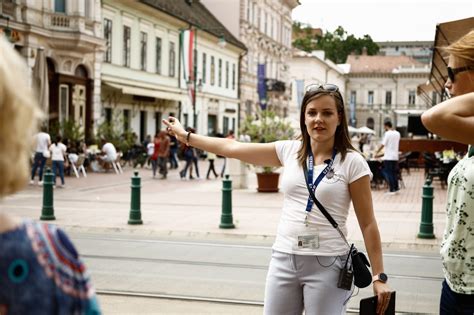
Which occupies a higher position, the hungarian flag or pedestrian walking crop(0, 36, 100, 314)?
the hungarian flag

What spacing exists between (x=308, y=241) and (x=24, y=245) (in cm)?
225

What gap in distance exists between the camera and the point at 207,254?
34.3 ft

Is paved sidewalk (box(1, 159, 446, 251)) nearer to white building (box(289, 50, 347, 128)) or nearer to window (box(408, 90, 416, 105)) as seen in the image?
white building (box(289, 50, 347, 128))

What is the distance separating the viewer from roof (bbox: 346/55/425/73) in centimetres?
12712

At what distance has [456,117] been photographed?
2730mm

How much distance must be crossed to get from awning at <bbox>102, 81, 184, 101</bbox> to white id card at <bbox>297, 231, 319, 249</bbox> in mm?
33199

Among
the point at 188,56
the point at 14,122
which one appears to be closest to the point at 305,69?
the point at 188,56

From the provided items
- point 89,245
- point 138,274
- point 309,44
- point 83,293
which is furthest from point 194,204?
point 309,44

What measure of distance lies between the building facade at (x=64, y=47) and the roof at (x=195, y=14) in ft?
22.7

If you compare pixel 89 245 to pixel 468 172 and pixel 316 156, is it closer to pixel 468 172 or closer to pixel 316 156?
pixel 316 156

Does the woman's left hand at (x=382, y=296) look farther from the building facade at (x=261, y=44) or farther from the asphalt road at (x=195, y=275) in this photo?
the building facade at (x=261, y=44)

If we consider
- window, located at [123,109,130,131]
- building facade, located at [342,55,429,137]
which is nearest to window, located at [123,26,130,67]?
window, located at [123,109,130,131]

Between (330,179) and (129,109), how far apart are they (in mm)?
37179

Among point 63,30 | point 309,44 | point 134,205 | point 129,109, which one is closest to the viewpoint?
point 134,205
